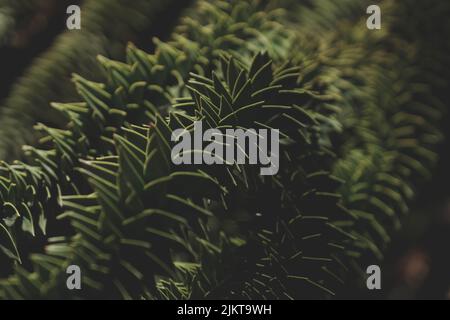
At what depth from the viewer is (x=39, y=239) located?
11.7 inches

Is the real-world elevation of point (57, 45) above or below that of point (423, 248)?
above

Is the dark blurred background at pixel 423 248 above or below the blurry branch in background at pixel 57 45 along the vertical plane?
below

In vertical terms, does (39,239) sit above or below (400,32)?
below

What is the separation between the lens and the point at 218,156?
0.84 ft

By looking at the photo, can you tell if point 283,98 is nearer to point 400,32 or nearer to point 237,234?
point 237,234

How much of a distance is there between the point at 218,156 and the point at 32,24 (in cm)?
26

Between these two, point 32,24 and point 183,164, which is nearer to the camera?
point 183,164

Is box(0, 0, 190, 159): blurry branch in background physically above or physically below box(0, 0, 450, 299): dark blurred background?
above
